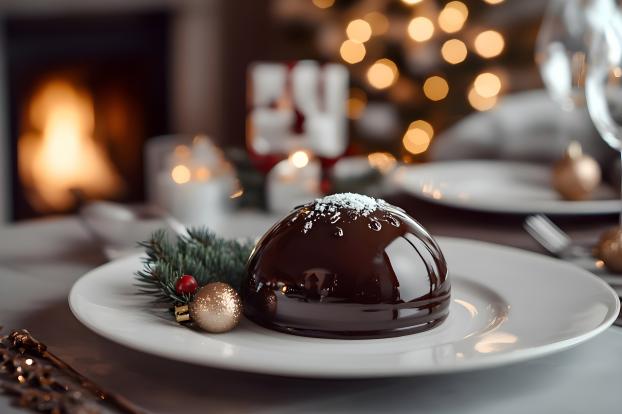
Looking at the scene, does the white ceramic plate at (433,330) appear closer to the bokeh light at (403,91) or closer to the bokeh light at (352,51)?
the bokeh light at (403,91)

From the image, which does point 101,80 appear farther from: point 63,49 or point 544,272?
point 544,272

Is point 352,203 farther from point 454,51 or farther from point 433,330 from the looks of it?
point 454,51

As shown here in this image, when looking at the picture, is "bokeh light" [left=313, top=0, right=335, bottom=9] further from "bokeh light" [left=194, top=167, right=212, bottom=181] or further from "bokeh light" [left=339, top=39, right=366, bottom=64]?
"bokeh light" [left=194, top=167, right=212, bottom=181]

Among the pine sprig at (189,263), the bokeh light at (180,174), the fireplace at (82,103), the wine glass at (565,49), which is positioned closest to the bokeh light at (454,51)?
the fireplace at (82,103)

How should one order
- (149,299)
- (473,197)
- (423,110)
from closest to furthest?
1. (149,299)
2. (473,197)
3. (423,110)

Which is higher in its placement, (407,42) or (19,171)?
(407,42)

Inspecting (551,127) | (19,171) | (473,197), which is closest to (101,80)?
(19,171)

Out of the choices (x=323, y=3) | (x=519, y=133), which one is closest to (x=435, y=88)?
(x=323, y=3)
